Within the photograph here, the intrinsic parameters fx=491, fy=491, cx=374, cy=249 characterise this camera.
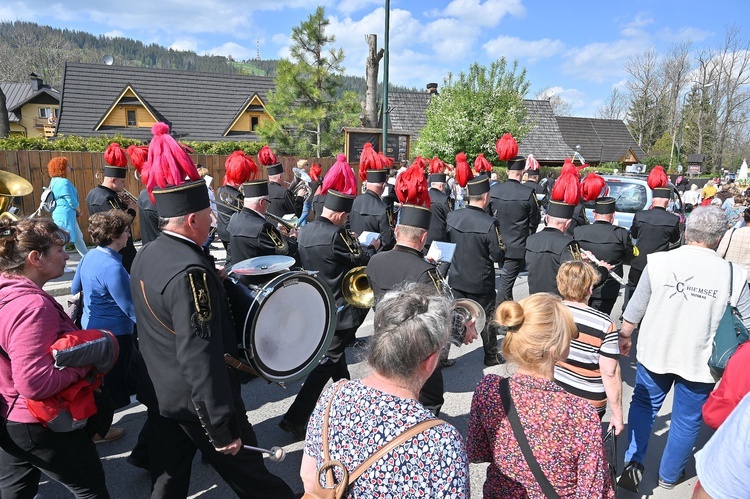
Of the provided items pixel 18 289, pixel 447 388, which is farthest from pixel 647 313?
pixel 18 289

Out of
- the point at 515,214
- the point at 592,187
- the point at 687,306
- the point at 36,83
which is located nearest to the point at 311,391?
the point at 687,306

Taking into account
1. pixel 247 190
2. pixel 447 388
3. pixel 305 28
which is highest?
pixel 305 28

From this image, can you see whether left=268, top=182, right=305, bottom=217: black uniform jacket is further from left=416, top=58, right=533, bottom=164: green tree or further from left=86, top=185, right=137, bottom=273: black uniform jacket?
left=416, top=58, right=533, bottom=164: green tree

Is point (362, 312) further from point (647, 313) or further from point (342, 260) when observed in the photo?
point (647, 313)

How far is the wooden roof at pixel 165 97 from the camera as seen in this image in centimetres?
2813

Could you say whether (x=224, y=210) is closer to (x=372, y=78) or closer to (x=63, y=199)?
(x=63, y=199)

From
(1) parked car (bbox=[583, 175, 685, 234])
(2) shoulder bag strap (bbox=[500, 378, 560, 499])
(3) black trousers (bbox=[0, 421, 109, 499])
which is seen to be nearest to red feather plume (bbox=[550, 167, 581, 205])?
(2) shoulder bag strap (bbox=[500, 378, 560, 499])

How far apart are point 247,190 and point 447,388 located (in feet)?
9.40

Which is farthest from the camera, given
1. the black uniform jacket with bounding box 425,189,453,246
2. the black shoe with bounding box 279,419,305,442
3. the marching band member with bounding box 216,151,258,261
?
the black uniform jacket with bounding box 425,189,453,246

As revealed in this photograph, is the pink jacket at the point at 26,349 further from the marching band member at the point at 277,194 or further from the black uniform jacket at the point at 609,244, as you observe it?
the marching band member at the point at 277,194

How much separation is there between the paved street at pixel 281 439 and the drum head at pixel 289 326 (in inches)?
3.3

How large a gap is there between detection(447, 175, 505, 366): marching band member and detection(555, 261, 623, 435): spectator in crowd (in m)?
1.85

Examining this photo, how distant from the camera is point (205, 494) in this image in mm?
3271

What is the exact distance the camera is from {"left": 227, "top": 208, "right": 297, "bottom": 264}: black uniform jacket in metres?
4.71
